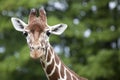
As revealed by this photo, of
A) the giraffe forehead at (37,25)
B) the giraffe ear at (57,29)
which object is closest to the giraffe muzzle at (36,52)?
the giraffe forehead at (37,25)

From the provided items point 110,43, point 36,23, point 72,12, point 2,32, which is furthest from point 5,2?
point 36,23

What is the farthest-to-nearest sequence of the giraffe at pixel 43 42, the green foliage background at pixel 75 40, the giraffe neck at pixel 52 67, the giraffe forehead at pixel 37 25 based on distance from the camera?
the green foliage background at pixel 75 40
the giraffe neck at pixel 52 67
the giraffe forehead at pixel 37 25
the giraffe at pixel 43 42

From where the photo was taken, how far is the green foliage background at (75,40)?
16.2 metres

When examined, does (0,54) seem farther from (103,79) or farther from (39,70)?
(103,79)

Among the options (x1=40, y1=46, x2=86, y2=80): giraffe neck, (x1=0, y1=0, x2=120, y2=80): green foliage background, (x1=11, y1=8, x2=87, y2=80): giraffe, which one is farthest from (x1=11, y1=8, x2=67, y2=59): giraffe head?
(x1=0, y1=0, x2=120, y2=80): green foliage background

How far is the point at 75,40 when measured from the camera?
17391mm

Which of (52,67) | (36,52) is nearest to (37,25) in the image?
(36,52)

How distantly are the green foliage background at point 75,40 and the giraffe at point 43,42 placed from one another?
31.3 ft

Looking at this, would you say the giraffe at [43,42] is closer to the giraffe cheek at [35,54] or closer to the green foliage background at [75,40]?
the giraffe cheek at [35,54]

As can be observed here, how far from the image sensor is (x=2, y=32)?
55.8ft

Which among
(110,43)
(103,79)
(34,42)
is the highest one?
(34,42)

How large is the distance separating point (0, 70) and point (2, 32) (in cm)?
130

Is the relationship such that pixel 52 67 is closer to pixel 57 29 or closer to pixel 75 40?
pixel 57 29

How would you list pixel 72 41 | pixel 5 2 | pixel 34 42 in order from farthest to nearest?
1. pixel 72 41
2. pixel 5 2
3. pixel 34 42
